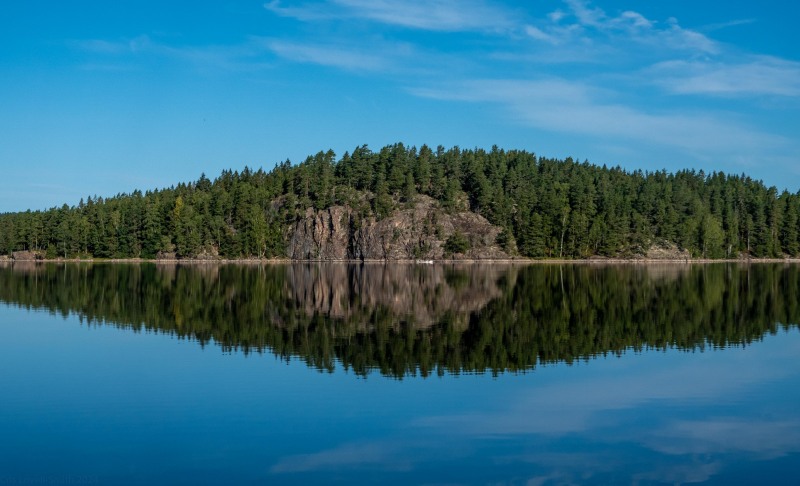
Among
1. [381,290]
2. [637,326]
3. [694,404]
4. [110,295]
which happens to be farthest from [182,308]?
[694,404]

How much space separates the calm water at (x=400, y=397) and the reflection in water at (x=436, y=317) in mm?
388

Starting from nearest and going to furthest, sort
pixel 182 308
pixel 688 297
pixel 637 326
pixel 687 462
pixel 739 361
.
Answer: pixel 687 462 < pixel 739 361 < pixel 637 326 < pixel 182 308 < pixel 688 297

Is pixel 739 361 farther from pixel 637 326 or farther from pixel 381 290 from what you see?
pixel 381 290

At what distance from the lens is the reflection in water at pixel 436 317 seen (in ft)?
137

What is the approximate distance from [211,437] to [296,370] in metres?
11.8

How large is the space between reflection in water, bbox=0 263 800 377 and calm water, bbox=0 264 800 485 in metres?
0.39

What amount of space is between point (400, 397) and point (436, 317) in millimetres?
28785

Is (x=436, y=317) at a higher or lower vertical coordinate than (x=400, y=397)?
higher

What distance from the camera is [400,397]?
1188 inches

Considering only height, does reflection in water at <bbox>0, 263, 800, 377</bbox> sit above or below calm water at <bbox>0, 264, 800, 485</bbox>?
above

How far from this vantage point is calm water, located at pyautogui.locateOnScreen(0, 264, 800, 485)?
21.8 meters

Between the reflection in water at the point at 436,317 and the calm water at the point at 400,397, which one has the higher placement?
the reflection in water at the point at 436,317

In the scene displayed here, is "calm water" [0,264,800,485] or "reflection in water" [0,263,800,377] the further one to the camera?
"reflection in water" [0,263,800,377]

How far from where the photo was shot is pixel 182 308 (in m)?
67.7
